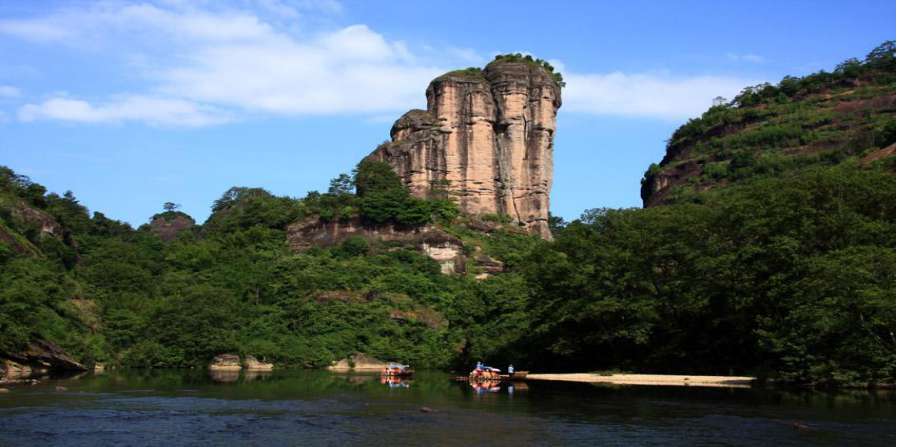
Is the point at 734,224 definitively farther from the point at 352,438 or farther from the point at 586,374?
the point at 352,438

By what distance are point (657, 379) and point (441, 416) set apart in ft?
62.6

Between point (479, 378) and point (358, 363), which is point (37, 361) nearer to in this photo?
point (358, 363)

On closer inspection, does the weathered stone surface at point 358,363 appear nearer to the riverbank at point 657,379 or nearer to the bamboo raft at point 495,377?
the bamboo raft at point 495,377

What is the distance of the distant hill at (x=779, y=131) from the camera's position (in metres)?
114

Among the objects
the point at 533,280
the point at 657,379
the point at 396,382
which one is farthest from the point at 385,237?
the point at 657,379

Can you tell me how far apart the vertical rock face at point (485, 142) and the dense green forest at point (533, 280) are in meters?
3.65

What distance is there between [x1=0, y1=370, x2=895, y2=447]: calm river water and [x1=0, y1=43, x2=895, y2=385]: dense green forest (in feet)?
17.8

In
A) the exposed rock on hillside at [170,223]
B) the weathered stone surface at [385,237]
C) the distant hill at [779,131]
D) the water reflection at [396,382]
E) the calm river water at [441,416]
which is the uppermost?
the distant hill at [779,131]

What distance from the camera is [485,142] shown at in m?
107

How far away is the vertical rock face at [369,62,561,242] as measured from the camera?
106125 millimetres

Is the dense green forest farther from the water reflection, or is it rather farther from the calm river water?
the water reflection

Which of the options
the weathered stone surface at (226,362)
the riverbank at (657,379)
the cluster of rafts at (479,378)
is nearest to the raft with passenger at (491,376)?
the cluster of rafts at (479,378)

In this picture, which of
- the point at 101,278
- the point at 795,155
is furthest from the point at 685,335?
the point at 795,155

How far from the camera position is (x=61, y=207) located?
347ft
